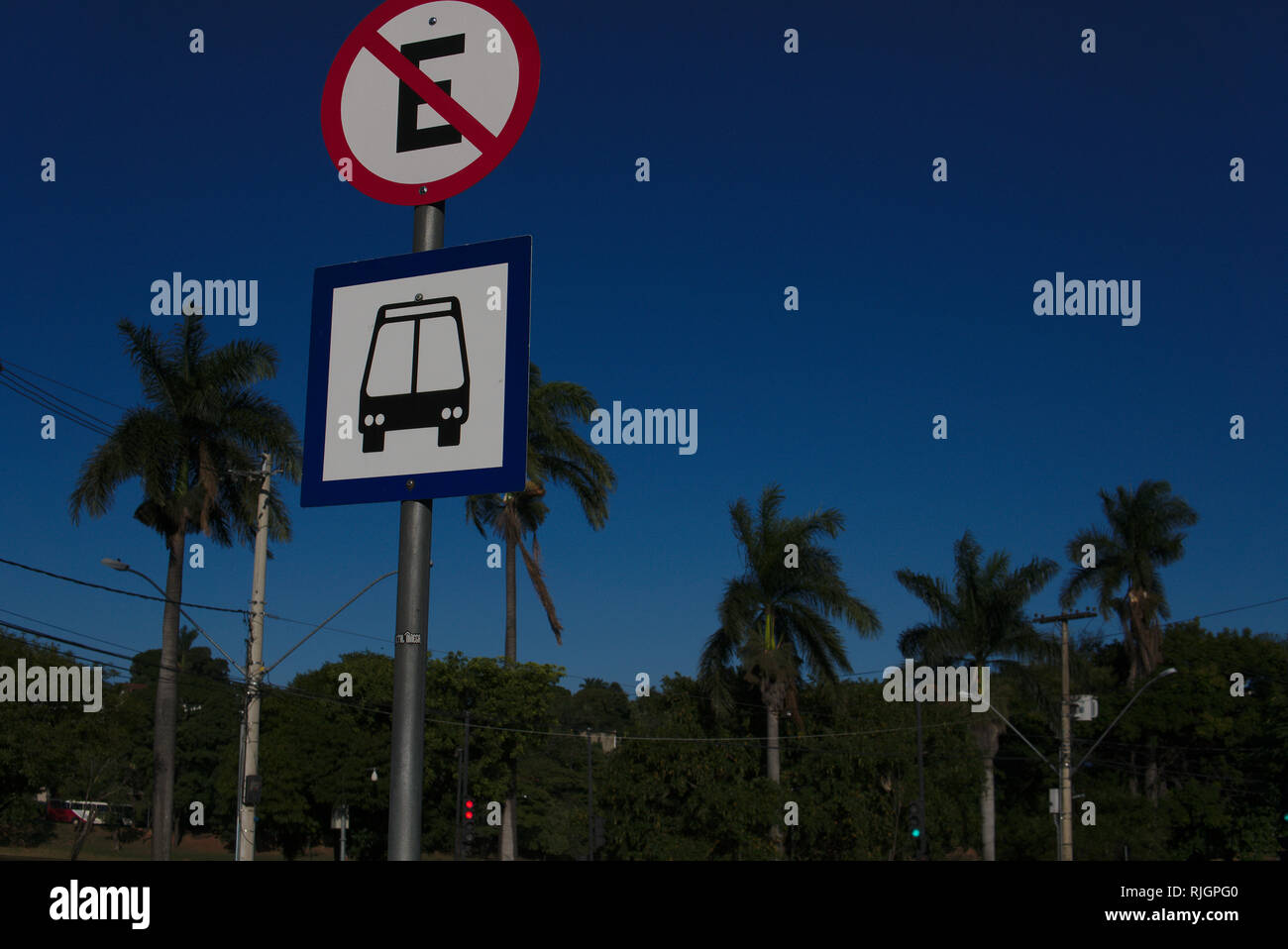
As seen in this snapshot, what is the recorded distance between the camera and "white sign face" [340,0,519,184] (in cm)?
383

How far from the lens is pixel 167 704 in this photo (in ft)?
112

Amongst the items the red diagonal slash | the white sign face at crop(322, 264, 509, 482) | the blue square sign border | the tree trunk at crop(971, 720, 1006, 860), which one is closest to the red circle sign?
the red diagonal slash

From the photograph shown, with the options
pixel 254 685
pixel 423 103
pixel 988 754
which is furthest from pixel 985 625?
pixel 423 103

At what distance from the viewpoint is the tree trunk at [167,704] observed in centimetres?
3312

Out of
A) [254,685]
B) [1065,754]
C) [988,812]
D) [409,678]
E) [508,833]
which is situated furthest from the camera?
[988,812]

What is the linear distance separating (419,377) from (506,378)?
297 millimetres

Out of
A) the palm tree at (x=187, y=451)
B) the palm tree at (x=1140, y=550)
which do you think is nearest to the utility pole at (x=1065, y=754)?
the palm tree at (x=1140, y=550)

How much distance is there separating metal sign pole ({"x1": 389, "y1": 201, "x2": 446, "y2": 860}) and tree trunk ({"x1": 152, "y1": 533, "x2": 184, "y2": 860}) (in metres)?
32.0

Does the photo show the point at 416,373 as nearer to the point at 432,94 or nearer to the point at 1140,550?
the point at 432,94

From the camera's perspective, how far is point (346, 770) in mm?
57562

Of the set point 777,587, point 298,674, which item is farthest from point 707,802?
point 298,674

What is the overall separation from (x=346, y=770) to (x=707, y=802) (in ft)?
80.0

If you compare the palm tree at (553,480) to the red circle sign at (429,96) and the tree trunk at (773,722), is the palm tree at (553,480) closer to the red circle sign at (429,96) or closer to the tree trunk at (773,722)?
the tree trunk at (773,722)

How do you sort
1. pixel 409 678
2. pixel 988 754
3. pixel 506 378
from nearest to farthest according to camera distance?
pixel 409 678
pixel 506 378
pixel 988 754
